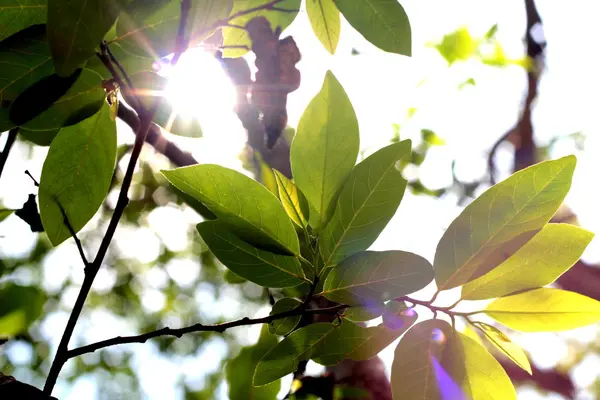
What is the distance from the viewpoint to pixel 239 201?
0.49 metres

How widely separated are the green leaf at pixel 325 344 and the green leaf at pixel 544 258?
11 cm

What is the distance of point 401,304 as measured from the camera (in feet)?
1.72

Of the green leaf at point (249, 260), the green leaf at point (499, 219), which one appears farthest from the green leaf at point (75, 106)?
the green leaf at point (499, 219)

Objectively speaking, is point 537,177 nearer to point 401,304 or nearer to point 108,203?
point 401,304

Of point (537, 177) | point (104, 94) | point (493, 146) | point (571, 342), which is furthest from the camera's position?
point (571, 342)

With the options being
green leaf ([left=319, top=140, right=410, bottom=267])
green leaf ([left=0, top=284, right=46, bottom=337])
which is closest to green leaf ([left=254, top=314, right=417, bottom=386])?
green leaf ([left=319, top=140, right=410, bottom=267])

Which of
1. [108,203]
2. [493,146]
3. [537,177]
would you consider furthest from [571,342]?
[537,177]

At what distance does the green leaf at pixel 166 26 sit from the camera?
552 millimetres

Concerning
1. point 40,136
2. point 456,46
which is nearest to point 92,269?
point 40,136

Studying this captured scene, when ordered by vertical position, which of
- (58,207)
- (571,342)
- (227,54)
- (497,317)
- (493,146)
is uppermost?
(493,146)

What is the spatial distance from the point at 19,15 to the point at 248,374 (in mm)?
645

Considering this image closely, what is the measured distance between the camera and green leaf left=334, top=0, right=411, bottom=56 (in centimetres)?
67

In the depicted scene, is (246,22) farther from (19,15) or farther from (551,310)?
(551,310)

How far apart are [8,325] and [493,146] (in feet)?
7.87
